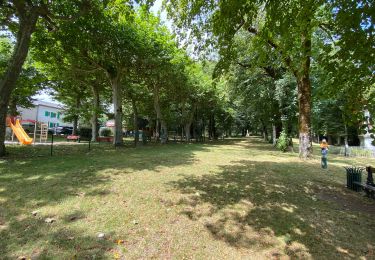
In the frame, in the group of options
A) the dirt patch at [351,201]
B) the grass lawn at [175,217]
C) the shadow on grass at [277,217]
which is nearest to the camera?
the grass lawn at [175,217]

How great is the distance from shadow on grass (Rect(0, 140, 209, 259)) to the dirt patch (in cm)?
552

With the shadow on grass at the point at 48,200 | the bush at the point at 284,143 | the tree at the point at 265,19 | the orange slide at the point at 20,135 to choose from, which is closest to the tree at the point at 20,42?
the shadow on grass at the point at 48,200

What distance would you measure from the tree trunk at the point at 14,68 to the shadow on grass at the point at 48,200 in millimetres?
1950

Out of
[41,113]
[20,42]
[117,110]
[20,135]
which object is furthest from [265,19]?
[41,113]

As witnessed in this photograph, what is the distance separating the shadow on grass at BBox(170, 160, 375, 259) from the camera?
3.83m

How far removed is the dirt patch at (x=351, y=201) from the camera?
5645 mm

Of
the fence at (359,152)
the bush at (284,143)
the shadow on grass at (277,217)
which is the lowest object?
the shadow on grass at (277,217)

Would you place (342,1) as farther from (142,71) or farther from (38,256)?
(142,71)

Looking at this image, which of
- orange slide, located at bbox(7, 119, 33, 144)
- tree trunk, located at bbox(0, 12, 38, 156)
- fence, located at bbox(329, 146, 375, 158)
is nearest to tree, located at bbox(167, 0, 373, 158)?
tree trunk, located at bbox(0, 12, 38, 156)

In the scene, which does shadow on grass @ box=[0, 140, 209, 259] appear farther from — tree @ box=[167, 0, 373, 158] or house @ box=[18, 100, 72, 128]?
house @ box=[18, 100, 72, 128]

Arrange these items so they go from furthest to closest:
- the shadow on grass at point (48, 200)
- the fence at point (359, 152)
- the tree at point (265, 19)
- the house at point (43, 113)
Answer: the house at point (43, 113)
the fence at point (359, 152)
the tree at point (265, 19)
the shadow on grass at point (48, 200)

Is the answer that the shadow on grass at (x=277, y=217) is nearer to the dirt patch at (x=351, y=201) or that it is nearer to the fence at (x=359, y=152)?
the dirt patch at (x=351, y=201)

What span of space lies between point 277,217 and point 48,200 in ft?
16.2

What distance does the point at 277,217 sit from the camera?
4820 mm
